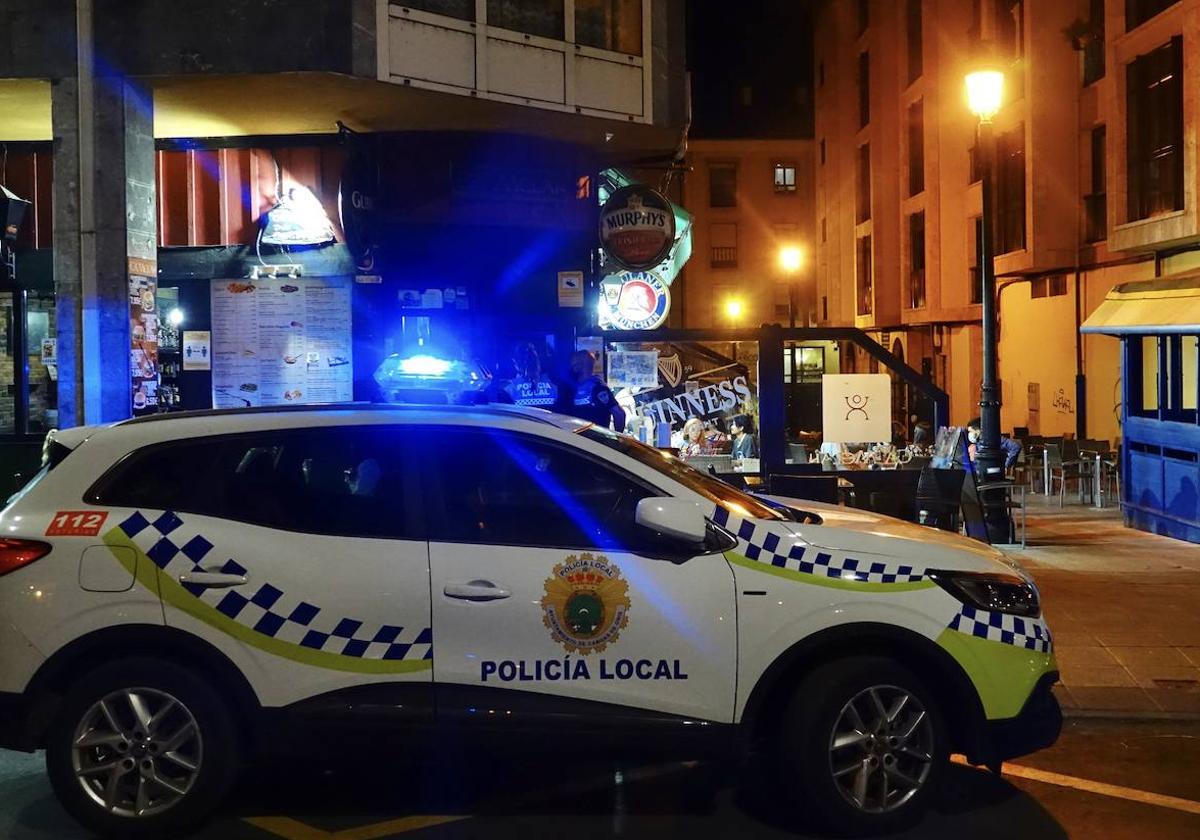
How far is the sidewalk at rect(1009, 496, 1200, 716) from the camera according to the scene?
7.39 m

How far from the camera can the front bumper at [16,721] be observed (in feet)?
16.4

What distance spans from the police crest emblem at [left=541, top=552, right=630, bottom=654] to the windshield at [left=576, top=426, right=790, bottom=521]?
571mm

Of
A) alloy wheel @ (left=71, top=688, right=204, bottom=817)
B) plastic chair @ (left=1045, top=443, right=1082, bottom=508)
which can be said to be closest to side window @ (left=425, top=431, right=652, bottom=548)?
alloy wheel @ (left=71, top=688, right=204, bottom=817)

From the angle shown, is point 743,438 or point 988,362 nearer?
point 743,438

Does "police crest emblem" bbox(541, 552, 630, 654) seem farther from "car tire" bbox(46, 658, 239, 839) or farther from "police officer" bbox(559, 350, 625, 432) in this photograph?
"police officer" bbox(559, 350, 625, 432)

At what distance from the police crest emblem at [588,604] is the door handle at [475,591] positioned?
20 cm

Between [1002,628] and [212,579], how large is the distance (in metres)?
3.25

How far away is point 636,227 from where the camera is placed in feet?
44.8

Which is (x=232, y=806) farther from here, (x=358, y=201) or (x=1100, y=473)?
(x=1100, y=473)

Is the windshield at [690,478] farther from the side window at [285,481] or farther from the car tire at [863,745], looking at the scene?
the side window at [285,481]

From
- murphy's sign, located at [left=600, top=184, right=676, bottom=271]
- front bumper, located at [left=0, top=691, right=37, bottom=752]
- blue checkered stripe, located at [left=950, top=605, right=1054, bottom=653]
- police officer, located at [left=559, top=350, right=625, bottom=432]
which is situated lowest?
front bumper, located at [left=0, top=691, right=37, bottom=752]

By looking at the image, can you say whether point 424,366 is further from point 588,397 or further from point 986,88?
point 986,88

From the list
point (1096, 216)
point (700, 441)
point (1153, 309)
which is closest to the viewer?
point (700, 441)

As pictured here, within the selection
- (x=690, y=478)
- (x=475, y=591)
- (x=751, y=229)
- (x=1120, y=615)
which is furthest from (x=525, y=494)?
(x=751, y=229)
